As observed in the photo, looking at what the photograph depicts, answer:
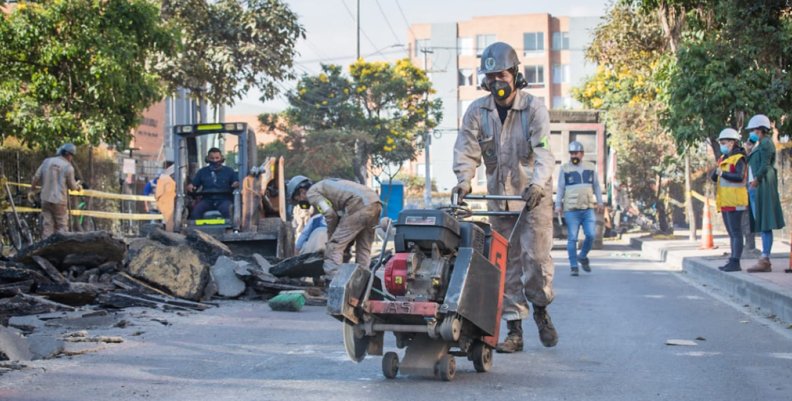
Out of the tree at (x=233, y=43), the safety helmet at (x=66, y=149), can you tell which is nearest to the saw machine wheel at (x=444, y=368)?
the safety helmet at (x=66, y=149)

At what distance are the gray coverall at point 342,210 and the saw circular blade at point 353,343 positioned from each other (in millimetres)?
5848

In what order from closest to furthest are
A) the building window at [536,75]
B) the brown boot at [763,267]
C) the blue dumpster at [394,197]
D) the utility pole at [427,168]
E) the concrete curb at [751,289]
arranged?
1. the concrete curb at [751,289]
2. the brown boot at [763,267]
3. the blue dumpster at [394,197]
4. the utility pole at [427,168]
5. the building window at [536,75]

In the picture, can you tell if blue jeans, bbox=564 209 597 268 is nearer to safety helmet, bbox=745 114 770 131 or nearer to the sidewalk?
the sidewalk

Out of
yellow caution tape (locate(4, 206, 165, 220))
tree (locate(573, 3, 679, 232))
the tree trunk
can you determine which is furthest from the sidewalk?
the tree trunk

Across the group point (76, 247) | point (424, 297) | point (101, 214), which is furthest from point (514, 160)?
point (101, 214)

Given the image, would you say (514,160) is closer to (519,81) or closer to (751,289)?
(519,81)

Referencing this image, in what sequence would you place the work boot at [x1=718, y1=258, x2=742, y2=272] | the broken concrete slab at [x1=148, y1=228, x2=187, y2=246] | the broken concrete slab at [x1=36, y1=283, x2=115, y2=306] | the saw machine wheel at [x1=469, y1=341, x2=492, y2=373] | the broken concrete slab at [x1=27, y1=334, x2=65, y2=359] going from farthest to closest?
the work boot at [x1=718, y1=258, x2=742, y2=272] → the broken concrete slab at [x1=148, y1=228, x2=187, y2=246] → the broken concrete slab at [x1=36, y1=283, x2=115, y2=306] → the broken concrete slab at [x1=27, y1=334, x2=65, y2=359] → the saw machine wheel at [x1=469, y1=341, x2=492, y2=373]

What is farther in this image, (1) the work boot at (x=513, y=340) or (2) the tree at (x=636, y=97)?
(2) the tree at (x=636, y=97)

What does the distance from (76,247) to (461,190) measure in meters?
6.83

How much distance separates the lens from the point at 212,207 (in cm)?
1772

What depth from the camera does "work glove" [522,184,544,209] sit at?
7.07 metres

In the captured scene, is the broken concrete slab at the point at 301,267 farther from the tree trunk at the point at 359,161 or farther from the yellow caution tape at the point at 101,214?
the tree trunk at the point at 359,161

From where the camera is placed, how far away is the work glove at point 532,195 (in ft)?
23.2

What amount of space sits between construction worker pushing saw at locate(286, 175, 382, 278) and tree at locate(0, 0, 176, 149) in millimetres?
8146
